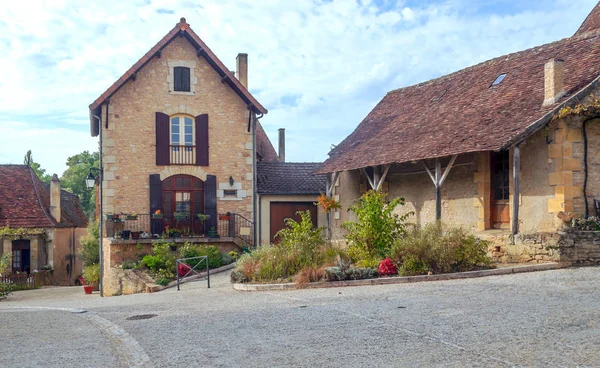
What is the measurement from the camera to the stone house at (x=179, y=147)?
2073 cm

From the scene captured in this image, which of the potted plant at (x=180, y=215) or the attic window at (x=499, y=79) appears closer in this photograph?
the attic window at (x=499, y=79)

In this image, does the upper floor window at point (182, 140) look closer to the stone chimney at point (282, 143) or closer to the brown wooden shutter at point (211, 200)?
the brown wooden shutter at point (211, 200)

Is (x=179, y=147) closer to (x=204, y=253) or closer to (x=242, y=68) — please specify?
(x=204, y=253)

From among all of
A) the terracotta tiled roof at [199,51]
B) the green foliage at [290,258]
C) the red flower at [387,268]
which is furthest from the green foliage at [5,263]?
the red flower at [387,268]

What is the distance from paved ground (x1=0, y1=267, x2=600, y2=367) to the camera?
241 inches

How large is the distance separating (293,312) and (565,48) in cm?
1069

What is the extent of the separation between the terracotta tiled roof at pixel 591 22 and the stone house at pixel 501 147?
0.13ft

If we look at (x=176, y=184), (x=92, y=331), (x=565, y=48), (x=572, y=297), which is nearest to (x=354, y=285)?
(x=572, y=297)

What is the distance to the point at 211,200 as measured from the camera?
21.5m

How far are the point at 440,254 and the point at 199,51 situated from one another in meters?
12.5

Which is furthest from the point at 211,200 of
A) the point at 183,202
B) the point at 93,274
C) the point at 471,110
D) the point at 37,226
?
the point at 37,226

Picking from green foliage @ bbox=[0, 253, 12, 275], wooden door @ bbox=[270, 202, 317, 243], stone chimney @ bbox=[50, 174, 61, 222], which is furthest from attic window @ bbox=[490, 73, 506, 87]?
stone chimney @ bbox=[50, 174, 61, 222]

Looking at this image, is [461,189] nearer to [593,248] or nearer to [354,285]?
[593,248]

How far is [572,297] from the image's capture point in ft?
28.9
